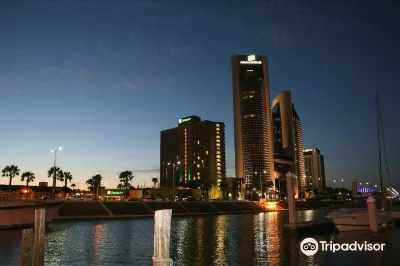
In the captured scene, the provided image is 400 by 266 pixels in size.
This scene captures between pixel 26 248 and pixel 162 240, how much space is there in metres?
7.90

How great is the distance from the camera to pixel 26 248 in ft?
43.4

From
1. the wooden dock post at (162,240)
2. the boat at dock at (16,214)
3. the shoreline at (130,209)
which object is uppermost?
the wooden dock post at (162,240)

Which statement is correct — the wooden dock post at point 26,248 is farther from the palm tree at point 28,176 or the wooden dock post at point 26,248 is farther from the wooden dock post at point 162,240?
the palm tree at point 28,176

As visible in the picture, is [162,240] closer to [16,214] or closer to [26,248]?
[26,248]

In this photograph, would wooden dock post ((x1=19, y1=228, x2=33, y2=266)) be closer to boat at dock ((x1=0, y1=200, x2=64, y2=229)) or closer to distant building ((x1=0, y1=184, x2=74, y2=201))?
boat at dock ((x1=0, y1=200, x2=64, y2=229))

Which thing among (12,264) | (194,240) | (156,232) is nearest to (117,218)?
(194,240)

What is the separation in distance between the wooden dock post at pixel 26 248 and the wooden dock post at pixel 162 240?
736 centimetres

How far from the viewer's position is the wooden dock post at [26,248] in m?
13.1

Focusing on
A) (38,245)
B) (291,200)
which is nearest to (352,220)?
(291,200)

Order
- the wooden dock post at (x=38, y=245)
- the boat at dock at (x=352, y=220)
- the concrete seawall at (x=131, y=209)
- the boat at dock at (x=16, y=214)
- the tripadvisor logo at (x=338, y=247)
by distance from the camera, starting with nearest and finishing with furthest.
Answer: the wooden dock post at (x=38, y=245) < the tripadvisor logo at (x=338, y=247) < the boat at dock at (x=352, y=220) < the boat at dock at (x=16, y=214) < the concrete seawall at (x=131, y=209)

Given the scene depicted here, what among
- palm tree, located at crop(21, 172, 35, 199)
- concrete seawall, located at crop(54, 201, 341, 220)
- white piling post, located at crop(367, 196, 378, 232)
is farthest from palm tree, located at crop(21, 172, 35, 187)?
white piling post, located at crop(367, 196, 378, 232)

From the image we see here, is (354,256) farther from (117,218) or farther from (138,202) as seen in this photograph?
(138,202)

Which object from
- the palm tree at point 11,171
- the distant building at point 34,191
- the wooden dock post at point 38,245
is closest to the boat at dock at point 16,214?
the distant building at point 34,191

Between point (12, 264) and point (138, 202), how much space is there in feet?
201
